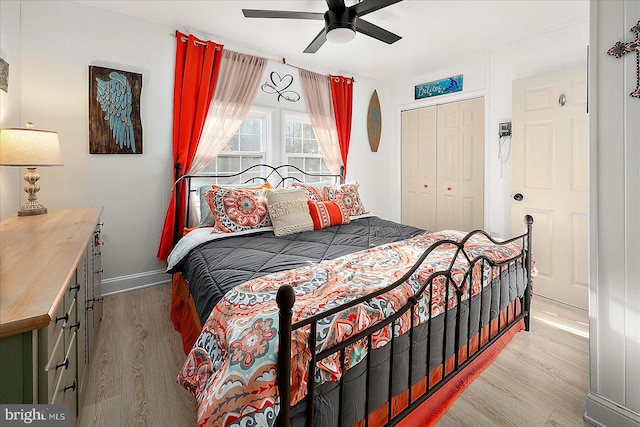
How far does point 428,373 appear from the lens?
151 cm

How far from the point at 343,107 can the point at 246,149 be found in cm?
155

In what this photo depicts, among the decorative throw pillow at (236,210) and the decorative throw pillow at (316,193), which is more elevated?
the decorative throw pillow at (316,193)

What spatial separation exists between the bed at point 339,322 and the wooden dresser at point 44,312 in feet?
1.45

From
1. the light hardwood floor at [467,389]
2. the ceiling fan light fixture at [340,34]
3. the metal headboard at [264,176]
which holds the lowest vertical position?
the light hardwood floor at [467,389]

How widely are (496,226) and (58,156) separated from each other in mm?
4250

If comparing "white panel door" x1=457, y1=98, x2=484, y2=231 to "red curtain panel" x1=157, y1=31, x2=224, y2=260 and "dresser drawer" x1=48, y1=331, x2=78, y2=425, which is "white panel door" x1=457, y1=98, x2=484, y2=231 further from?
"dresser drawer" x1=48, y1=331, x2=78, y2=425

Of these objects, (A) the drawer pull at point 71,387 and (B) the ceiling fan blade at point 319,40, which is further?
(B) the ceiling fan blade at point 319,40

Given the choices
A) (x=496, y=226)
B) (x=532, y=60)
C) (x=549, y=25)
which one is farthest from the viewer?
(x=496, y=226)

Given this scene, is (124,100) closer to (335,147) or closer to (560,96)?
(335,147)

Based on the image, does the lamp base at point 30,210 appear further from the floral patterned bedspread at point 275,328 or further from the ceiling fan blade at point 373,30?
the ceiling fan blade at point 373,30

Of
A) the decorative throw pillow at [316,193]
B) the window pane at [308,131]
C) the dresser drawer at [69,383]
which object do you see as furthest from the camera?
the window pane at [308,131]

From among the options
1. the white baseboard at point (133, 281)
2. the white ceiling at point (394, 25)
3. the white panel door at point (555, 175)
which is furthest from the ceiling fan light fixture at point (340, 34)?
the white baseboard at point (133, 281)

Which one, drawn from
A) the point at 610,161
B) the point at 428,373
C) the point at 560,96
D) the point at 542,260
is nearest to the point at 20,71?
the point at 428,373

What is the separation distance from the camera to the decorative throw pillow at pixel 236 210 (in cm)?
269
